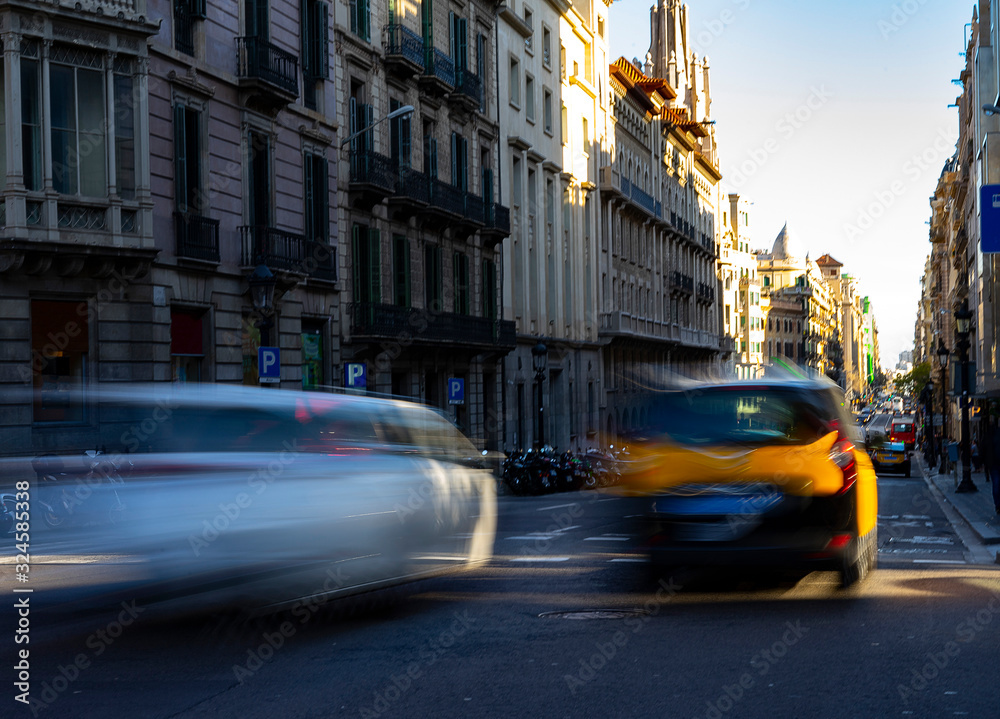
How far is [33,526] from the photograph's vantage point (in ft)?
27.7

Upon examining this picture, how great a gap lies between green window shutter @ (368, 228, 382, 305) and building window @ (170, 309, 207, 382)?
8642 mm

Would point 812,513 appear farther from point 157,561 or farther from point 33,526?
point 33,526

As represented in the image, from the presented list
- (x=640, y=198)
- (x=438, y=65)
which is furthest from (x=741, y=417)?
(x=640, y=198)

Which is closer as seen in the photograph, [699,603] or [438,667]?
[438,667]

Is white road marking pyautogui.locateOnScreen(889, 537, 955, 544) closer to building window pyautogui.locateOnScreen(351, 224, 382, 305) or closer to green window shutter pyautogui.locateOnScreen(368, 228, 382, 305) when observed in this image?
building window pyautogui.locateOnScreen(351, 224, 382, 305)

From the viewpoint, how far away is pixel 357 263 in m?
32.0

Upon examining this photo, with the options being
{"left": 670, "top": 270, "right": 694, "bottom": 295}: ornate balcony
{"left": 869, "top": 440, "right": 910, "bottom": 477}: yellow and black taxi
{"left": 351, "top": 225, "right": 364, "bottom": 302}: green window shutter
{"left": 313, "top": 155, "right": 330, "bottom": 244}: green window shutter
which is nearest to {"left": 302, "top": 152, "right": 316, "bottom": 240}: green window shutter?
{"left": 313, "top": 155, "right": 330, "bottom": 244}: green window shutter

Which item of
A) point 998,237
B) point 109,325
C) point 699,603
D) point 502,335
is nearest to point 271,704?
point 699,603

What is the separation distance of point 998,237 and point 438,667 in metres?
17.3

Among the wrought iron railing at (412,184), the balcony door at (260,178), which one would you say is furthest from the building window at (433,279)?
the balcony door at (260,178)

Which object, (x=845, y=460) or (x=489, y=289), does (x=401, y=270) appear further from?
(x=845, y=460)

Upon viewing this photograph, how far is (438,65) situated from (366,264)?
7.81 m

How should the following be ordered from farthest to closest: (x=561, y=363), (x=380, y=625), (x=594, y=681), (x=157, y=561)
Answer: (x=561, y=363) < (x=380, y=625) < (x=157, y=561) < (x=594, y=681)

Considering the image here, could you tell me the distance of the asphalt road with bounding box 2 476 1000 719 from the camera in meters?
7.12
